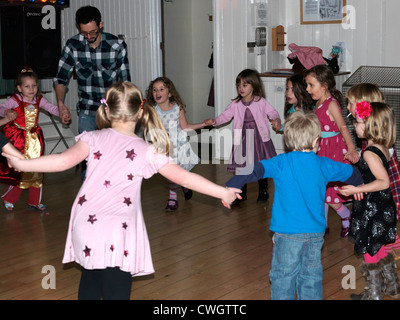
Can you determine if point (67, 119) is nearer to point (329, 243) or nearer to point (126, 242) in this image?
point (329, 243)

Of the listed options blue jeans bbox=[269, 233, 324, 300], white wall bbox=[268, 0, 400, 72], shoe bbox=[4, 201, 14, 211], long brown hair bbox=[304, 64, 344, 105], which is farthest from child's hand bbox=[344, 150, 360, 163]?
white wall bbox=[268, 0, 400, 72]

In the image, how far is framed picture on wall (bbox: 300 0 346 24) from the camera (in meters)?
7.08

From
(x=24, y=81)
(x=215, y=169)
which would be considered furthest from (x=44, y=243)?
(x=215, y=169)

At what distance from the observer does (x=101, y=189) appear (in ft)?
8.61

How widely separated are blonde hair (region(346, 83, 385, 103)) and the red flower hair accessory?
1.42 feet

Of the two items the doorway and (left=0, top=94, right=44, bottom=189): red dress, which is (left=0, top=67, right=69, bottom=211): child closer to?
(left=0, top=94, right=44, bottom=189): red dress

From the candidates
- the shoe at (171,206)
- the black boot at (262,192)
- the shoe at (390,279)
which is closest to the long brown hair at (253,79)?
the black boot at (262,192)

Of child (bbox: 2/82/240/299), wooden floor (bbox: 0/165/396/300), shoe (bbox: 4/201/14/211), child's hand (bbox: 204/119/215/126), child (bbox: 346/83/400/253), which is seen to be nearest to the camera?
child (bbox: 2/82/240/299)

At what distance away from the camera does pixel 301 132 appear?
9.57ft

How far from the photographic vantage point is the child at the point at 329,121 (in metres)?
4.37

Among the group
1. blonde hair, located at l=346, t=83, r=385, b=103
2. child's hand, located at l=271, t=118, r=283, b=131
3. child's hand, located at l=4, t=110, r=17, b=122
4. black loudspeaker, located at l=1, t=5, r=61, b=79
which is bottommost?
child's hand, located at l=271, t=118, r=283, b=131

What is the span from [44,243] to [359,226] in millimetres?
2191

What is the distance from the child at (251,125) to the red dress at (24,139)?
1453 mm

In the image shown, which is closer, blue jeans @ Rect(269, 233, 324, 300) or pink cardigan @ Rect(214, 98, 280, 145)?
blue jeans @ Rect(269, 233, 324, 300)
